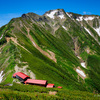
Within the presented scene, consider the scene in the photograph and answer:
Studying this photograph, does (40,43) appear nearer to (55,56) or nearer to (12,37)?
(55,56)

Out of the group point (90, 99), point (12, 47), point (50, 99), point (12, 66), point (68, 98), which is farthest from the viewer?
point (12, 47)

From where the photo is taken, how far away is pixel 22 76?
59.3 metres

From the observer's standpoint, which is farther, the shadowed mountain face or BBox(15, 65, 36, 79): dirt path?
the shadowed mountain face

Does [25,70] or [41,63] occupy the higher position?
[41,63]

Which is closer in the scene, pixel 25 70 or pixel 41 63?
pixel 25 70

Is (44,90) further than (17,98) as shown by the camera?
Yes

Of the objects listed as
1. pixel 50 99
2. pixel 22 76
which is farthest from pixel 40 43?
pixel 50 99

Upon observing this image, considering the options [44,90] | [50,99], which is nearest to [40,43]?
[44,90]

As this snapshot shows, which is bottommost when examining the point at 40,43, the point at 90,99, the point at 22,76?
the point at 90,99

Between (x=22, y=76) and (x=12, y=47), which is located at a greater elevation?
(x=12, y=47)

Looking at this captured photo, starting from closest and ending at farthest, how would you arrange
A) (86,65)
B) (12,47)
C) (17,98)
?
(17,98) → (12,47) → (86,65)

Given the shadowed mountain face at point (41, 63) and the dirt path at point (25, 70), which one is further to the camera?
the shadowed mountain face at point (41, 63)

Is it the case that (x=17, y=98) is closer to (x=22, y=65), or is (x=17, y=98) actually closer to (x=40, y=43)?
(x=22, y=65)

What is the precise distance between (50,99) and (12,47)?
236 feet
